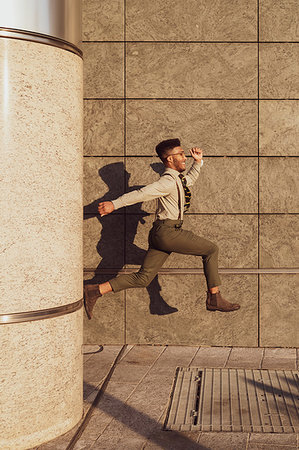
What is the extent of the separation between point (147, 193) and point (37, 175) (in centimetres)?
241

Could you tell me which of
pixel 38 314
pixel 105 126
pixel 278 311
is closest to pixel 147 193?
pixel 105 126

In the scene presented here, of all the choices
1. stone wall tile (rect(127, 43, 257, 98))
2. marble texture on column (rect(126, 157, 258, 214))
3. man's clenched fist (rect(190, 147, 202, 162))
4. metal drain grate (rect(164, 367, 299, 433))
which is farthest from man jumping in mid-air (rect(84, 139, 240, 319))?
metal drain grate (rect(164, 367, 299, 433))

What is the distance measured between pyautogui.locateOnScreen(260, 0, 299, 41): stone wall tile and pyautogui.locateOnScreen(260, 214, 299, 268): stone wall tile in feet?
7.29

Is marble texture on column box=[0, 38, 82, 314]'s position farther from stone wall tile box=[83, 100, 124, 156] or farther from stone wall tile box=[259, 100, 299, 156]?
stone wall tile box=[259, 100, 299, 156]

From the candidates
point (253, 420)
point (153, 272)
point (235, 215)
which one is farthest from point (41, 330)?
point (235, 215)

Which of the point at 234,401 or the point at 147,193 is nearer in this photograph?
the point at 234,401

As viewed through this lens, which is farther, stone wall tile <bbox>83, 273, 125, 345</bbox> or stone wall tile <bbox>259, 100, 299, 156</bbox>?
stone wall tile <bbox>83, 273, 125, 345</bbox>

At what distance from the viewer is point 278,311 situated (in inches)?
297

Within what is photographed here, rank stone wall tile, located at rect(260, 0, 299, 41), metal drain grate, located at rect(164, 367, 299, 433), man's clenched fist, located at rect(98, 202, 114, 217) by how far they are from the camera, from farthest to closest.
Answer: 1. stone wall tile, located at rect(260, 0, 299, 41)
2. man's clenched fist, located at rect(98, 202, 114, 217)
3. metal drain grate, located at rect(164, 367, 299, 433)

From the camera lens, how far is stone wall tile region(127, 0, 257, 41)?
7469mm

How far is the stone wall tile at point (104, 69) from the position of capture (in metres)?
7.56

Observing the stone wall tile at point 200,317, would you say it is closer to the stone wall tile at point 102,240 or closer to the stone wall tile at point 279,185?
the stone wall tile at point 102,240

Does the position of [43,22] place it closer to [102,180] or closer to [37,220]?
[37,220]

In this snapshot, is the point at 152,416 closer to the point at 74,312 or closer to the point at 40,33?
the point at 74,312
